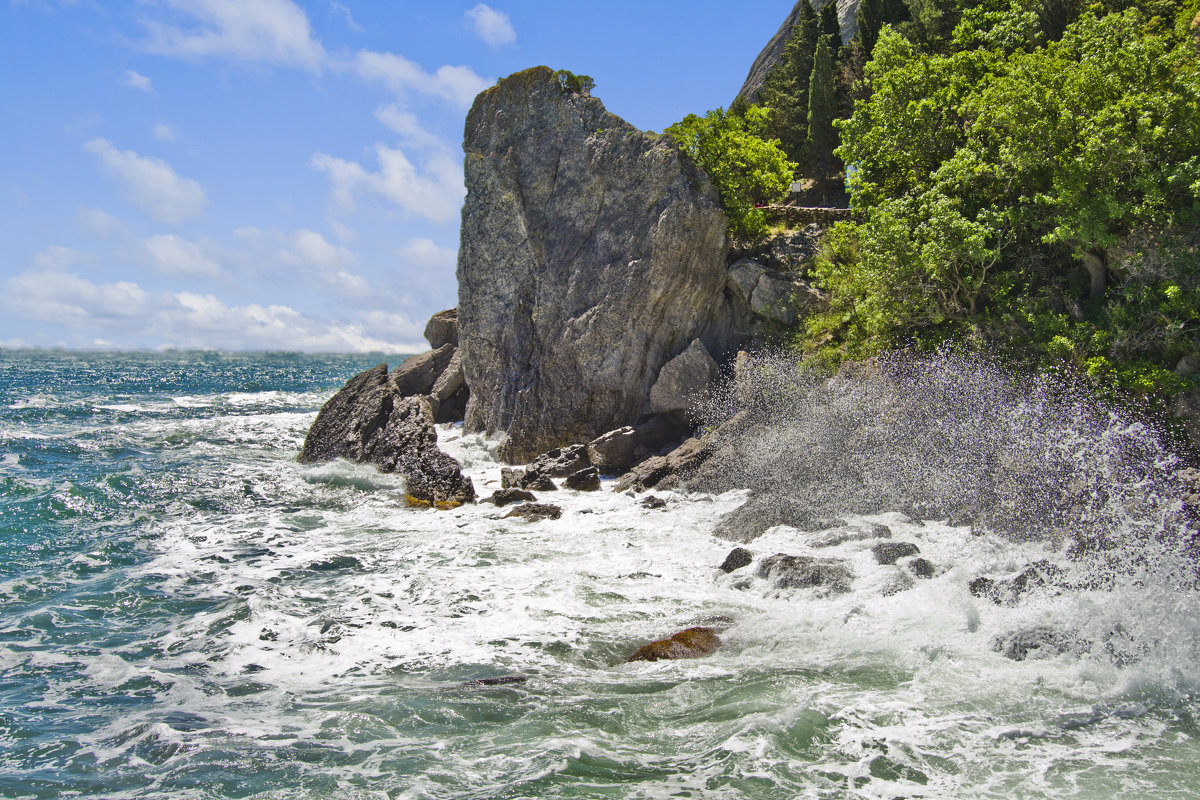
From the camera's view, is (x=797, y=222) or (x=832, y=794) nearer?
(x=832, y=794)

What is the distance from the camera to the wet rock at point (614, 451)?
21.3m

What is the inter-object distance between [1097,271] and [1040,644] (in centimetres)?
1151

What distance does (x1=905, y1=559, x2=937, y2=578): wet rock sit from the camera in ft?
35.3

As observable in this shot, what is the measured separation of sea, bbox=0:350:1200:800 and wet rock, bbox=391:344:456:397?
52.1ft

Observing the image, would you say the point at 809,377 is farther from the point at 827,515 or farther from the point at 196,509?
the point at 196,509

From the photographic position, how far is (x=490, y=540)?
598 inches

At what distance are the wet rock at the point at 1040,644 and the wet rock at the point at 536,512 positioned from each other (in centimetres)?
1039

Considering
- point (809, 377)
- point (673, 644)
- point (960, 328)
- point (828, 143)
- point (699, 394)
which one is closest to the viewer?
point (673, 644)

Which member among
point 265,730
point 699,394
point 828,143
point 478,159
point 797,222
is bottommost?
point 265,730

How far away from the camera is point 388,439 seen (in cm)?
2348

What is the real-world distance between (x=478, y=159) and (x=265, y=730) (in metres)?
23.8

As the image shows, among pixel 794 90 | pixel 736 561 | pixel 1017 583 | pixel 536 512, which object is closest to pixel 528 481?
pixel 536 512

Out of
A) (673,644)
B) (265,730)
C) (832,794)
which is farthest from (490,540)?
(832,794)

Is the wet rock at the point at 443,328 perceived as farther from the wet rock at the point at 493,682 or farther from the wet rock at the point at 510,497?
the wet rock at the point at 493,682
